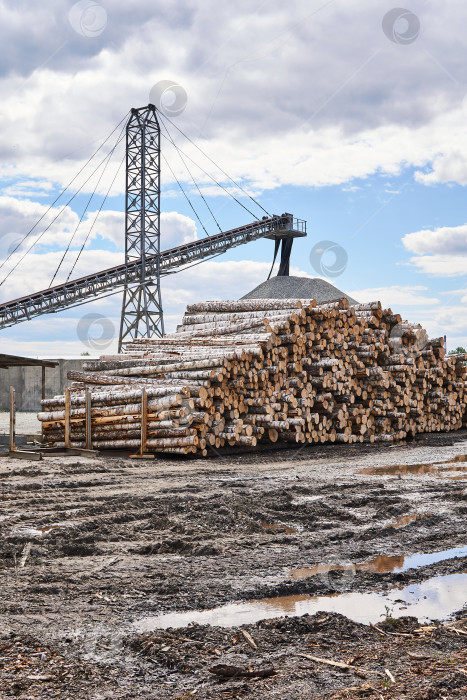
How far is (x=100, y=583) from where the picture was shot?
5.20 meters

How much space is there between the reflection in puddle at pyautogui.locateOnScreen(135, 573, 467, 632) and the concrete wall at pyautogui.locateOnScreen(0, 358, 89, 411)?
28.7 metres

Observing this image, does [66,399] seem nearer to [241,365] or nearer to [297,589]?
[241,365]

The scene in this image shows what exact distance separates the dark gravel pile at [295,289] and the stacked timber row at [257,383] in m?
20.2

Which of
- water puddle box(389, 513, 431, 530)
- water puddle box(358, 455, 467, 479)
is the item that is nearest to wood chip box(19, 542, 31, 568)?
water puddle box(389, 513, 431, 530)

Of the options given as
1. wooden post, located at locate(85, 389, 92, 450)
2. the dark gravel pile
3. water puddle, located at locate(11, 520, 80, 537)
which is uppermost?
the dark gravel pile

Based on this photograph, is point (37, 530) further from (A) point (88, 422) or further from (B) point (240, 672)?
(A) point (88, 422)

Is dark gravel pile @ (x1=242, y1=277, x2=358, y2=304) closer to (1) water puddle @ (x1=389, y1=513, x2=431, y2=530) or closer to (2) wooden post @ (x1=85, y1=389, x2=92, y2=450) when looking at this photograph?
(2) wooden post @ (x1=85, y1=389, x2=92, y2=450)

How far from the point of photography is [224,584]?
516 cm

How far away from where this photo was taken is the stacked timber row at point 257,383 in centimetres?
1485

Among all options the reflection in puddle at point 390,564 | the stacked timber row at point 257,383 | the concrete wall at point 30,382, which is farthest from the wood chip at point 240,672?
the concrete wall at point 30,382

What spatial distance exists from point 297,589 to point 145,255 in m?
32.3

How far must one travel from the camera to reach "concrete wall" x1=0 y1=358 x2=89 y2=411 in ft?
107

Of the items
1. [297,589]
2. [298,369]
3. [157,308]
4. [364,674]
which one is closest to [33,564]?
[297,589]

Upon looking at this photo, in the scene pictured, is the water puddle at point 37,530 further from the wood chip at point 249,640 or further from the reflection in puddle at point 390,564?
the wood chip at point 249,640
